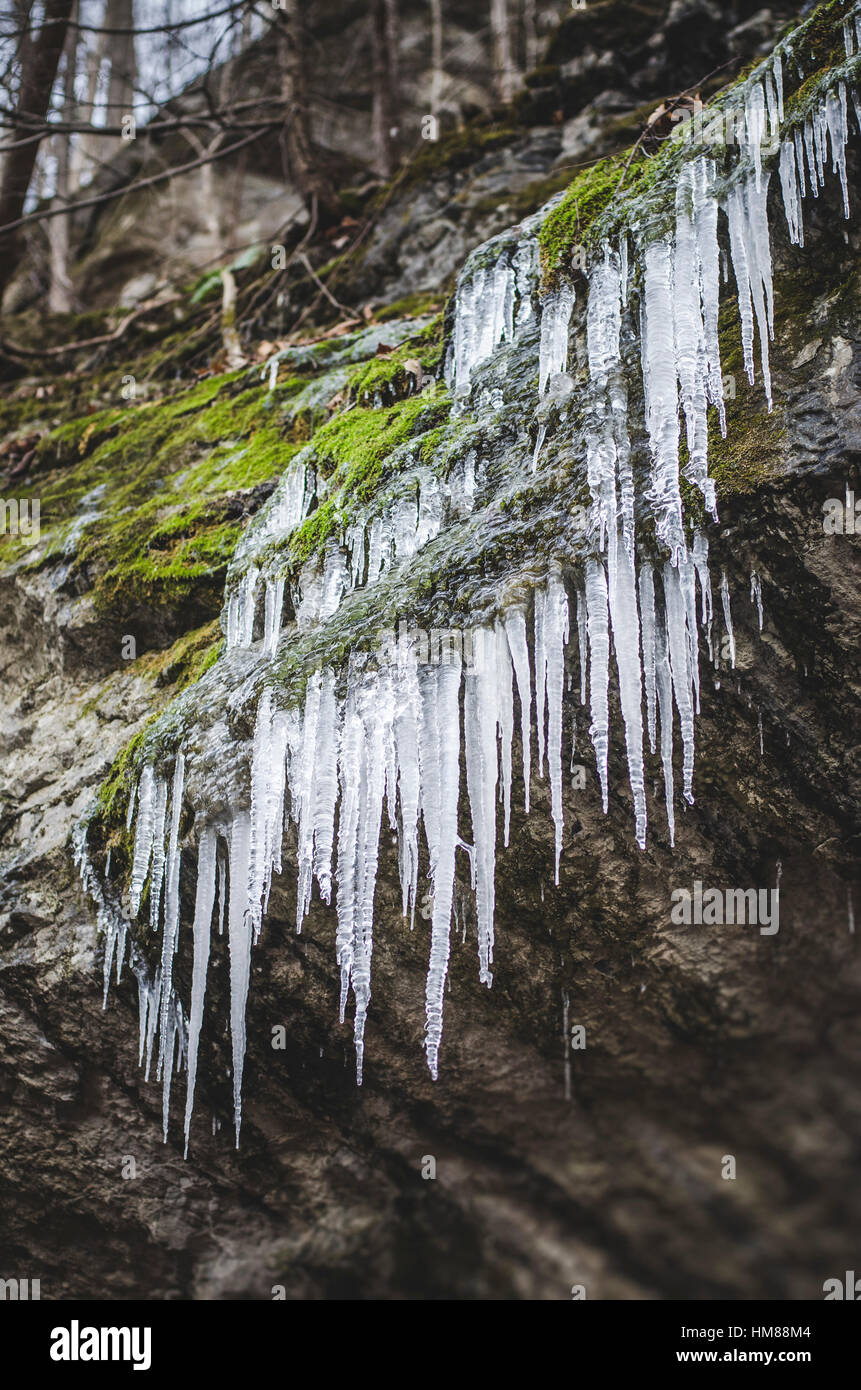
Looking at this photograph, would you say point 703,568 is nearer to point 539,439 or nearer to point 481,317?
point 539,439

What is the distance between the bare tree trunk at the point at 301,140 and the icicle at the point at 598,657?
637 centimetres

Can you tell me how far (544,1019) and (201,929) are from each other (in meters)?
1.40

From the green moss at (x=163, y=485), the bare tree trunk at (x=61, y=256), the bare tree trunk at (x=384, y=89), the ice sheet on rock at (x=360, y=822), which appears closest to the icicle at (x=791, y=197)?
the ice sheet on rock at (x=360, y=822)

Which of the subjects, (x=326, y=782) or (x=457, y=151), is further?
(x=457, y=151)

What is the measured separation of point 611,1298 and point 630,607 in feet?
6.28

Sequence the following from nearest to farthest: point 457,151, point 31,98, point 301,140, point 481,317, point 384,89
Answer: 1. point 481,317
2. point 31,98
3. point 457,151
4. point 301,140
5. point 384,89

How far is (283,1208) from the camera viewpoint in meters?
3.98

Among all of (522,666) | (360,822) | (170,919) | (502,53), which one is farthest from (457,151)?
(170,919)

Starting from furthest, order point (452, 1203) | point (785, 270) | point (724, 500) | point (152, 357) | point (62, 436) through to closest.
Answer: point (152, 357) → point (62, 436) → point (452, 1203) → point (785, 270) → point (724, 500)

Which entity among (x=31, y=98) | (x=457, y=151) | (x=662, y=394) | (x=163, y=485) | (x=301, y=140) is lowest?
(x=662, y=394)

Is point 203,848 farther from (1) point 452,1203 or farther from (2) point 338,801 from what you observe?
(1) point 452,1203

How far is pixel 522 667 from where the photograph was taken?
2.97 metres

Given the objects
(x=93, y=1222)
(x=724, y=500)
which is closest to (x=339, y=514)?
(x=724, y=500)

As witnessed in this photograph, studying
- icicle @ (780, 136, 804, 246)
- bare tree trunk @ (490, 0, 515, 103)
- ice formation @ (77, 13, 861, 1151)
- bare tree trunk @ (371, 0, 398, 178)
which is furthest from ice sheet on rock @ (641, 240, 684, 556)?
bare tree trunk @ (490, 0, 515, 103)
